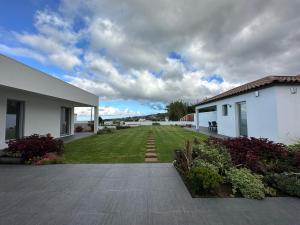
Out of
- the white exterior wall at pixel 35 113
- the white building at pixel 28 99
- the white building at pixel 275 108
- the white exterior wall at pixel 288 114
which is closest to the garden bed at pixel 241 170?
the white exterior wall at pixel 288 114

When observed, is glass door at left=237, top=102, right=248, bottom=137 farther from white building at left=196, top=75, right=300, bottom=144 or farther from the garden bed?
the garden bed

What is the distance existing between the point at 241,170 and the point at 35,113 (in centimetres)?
1221

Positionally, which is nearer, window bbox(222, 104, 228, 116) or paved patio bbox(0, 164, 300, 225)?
paved patio bbox(0, 164, 300, 225)

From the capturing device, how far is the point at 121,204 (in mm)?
3736

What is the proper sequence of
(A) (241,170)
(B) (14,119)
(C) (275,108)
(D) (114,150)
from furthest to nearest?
(B) (14,119), (D) (114,150), (C) (275,108), (A) (241,170)

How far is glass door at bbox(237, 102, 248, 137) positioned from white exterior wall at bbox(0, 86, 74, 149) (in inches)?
505

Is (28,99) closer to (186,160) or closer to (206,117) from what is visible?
(186,160)

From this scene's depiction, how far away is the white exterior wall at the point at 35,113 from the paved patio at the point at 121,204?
5.52 metres

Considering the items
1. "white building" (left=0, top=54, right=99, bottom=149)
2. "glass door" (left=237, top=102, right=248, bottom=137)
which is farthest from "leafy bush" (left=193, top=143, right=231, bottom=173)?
"glass door" (left=237, top=102, right=248, bottom=137)

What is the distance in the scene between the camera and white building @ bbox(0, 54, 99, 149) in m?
7.86

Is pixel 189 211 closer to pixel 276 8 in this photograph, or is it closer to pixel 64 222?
pixel 64 222

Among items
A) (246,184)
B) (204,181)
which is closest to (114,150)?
(204,181)

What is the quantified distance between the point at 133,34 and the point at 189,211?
1083cm

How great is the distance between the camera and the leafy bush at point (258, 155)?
5.33m
